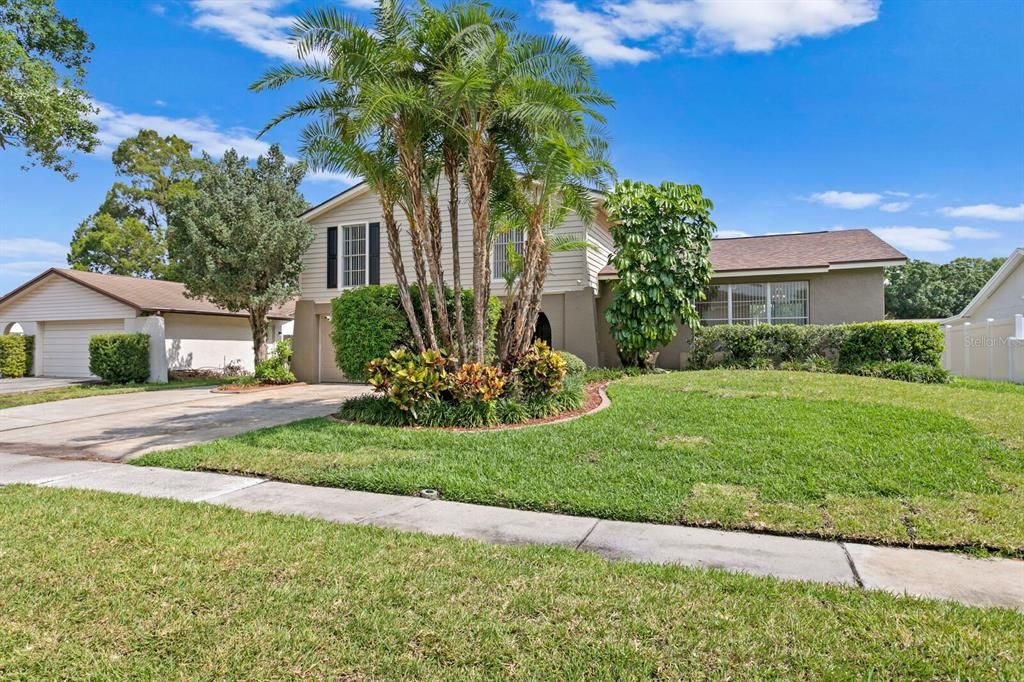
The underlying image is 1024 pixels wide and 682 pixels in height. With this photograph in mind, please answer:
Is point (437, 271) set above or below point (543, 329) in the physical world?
above

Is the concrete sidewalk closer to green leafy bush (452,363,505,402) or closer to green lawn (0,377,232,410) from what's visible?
green leafy bush (452,363,505,402)

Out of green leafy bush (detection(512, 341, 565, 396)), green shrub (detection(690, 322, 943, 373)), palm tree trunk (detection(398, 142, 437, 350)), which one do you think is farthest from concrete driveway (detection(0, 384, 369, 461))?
green shrub (detection(690, 322, 943, 373))

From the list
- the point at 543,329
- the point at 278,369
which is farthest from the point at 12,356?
the point at 543,329

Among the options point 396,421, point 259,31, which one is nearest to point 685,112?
point 259,31

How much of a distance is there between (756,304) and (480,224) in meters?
9.45

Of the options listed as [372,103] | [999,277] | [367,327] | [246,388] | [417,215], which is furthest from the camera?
[999,277]

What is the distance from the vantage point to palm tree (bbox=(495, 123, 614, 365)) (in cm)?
958

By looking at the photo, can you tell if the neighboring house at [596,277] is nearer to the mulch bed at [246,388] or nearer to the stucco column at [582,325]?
the stucco column at [582,325]

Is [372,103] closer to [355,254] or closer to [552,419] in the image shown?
[552,419]

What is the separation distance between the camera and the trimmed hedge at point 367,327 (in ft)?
35.0

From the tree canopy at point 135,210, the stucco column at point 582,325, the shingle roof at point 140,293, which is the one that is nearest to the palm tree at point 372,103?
the stucco column at point 582,325

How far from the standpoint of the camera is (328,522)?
15.6ft

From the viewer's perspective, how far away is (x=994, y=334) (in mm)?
15359

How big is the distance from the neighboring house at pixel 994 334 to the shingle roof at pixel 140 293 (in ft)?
69.9
